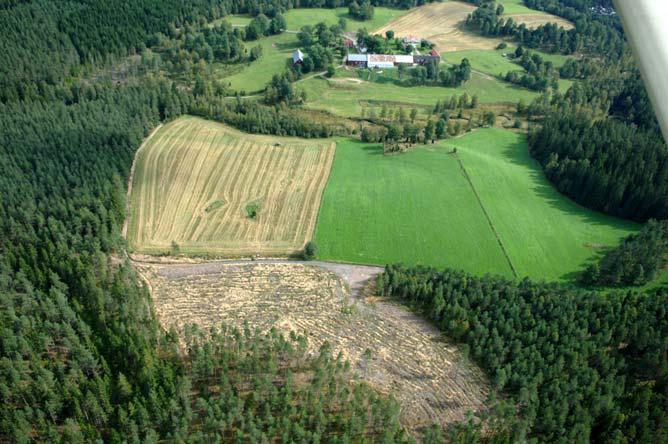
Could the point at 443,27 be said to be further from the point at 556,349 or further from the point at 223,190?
the point at 556,349

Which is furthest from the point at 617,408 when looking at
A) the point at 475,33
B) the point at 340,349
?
the point at 475,33

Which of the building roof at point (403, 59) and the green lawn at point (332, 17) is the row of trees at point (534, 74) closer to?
the building roof at point (403, 59)

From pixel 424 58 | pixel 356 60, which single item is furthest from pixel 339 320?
pixel 424 58

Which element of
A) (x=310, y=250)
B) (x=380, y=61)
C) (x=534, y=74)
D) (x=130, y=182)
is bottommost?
(x=310, y=250)

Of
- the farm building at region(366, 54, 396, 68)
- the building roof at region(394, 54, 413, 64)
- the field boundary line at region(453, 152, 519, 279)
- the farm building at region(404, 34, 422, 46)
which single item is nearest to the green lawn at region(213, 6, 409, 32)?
the farm building at region(404, 34, 422, 46)

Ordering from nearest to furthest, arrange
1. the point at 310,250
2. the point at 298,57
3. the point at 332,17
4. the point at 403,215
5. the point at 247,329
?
the point at 247,329, the point at 310,250, the point at 403,215, the point at 298,57, the point at 332,17

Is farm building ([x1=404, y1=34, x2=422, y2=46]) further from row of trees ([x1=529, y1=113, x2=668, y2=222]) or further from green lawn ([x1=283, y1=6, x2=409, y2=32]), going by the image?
row of trees ([x1=529, y1=113, x2=668, y2=222])

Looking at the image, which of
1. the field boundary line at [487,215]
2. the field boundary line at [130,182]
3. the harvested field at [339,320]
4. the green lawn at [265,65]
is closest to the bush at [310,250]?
the harvested field at [339,320]
